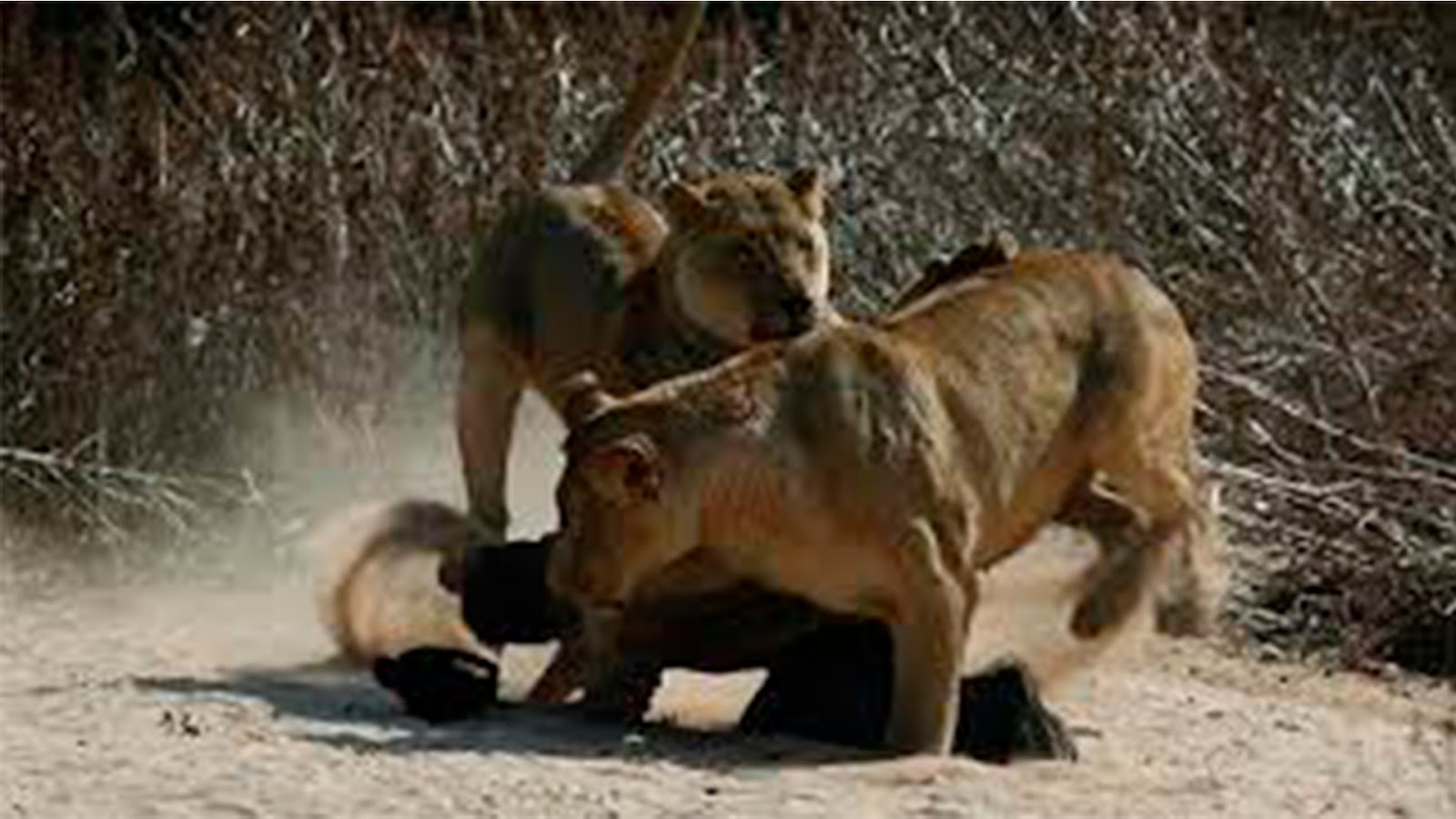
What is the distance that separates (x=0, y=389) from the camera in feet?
47.6

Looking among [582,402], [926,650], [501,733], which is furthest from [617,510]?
[926,650]

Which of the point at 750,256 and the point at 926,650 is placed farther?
the point at 750,256

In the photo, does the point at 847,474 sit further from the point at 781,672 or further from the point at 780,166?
the point at 780,166

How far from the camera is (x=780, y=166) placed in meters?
16.1

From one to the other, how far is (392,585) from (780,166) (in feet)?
17.9

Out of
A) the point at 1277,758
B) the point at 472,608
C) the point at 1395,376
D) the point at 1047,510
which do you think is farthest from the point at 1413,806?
the point at 1395,376

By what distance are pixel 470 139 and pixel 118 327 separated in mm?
1972

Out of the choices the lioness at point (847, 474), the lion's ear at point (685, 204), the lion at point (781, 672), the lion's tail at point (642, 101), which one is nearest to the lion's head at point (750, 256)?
the lion's ear at point (685, 204)

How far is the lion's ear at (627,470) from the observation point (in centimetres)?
877

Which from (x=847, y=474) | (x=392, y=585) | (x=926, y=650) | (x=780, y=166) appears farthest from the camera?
(x=780, y=166)

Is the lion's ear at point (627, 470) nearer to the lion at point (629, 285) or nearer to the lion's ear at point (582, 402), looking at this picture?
the lion's ear at point (582, 402)

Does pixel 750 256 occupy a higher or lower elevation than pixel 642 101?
lower

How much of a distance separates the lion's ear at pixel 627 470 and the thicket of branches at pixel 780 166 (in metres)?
4.12

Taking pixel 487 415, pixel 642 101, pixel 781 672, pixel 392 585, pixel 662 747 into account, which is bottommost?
pixel 662 747
